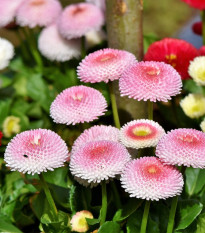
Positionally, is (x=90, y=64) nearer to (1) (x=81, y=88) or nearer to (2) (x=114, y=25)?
(1) (x=81, y=88)

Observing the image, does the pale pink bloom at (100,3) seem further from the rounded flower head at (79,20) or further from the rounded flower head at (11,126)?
the rounded flower head at (11,126)

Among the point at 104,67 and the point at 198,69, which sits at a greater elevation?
the point at 104,67

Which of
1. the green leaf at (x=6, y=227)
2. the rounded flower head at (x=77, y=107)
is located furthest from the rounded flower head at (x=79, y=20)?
the green leaf at (x=6, y=227)

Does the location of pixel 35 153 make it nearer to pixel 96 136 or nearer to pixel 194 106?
pixel 96 136

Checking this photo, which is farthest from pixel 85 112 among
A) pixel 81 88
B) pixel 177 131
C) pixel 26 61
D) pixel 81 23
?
pixel 26 61

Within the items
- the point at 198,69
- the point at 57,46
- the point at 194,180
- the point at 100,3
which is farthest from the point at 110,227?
the point at 100,3

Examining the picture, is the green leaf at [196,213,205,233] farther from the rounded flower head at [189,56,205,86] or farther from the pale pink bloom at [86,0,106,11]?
the pale pink bloom at [86,0,106,11]
